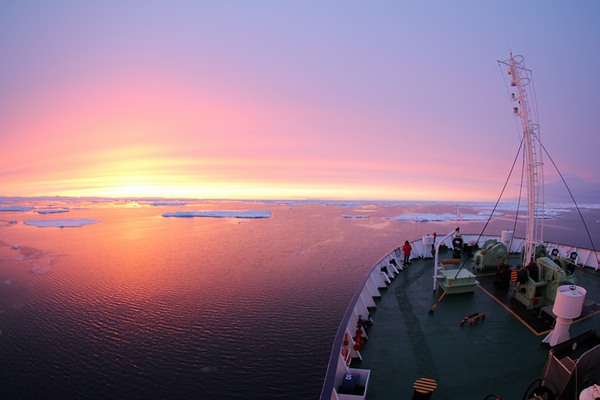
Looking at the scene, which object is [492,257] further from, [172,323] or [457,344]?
[172,323]

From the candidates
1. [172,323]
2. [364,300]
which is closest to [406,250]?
[364,300]

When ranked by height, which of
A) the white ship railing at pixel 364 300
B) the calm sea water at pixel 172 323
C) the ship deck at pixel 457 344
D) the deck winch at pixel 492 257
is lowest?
the calm sea water at pixel 172 323

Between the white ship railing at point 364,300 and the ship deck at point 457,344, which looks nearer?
the white ship railing at point 364,300

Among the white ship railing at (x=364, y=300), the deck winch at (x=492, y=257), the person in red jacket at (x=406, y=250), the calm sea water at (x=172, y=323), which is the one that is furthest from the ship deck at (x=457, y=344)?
the calm sea water at (x=172, y=323)

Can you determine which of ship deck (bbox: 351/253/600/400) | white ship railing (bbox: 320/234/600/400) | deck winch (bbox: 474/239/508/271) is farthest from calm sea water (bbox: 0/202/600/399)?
deck winch (bbox: 474/239/508/271)

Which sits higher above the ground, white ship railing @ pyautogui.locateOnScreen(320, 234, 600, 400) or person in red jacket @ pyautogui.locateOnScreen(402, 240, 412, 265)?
person in red jacket @ pyautogui.locateOnScreen(402, 240, 412, 265)

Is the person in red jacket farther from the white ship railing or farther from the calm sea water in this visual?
the calm sea water

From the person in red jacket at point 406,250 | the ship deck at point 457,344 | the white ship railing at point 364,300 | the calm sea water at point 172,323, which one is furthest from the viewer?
the person in red jacket at point 406,250

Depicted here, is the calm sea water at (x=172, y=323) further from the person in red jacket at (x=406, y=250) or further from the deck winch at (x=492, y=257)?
→ the deck winch at (x=492, y=257)

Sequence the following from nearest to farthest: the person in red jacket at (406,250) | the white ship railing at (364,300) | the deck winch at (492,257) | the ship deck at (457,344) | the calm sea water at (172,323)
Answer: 1. the white ship railing at (364,300)
2. the ship deck at (457,344)
3. the calm sea water at (172,323)
4. the deck winch at (492,257)
5. the person in red jacket at (406,250)
